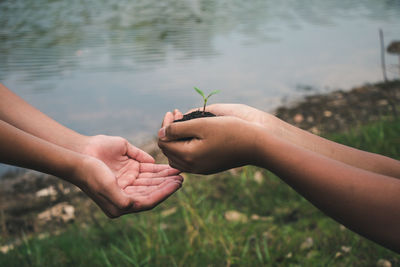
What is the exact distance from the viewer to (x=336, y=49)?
8.23 metres

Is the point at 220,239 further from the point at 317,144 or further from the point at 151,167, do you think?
the point at 317,144

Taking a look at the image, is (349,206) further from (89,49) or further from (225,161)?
(89,49)

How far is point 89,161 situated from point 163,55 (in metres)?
6.47

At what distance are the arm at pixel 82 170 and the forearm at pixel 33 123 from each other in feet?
1.02

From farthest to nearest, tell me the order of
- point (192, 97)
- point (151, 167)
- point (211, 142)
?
point (192, 97), point (151, 167), point (211, 142)

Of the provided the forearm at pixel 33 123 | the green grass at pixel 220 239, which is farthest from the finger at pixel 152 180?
the green grass at pixel 220 239

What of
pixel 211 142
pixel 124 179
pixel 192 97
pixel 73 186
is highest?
pixel 211 142

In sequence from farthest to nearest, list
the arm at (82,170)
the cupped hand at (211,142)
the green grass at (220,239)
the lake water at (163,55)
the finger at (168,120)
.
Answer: the lake water at (163,55), the green grass at (220,239), the finger at (168,120), the arm at (82,170), the cupped hand at (211,142)

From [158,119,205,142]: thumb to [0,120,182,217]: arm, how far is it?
270 millimetres

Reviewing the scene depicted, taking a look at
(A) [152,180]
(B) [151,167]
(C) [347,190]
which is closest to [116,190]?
(A) [152,180]

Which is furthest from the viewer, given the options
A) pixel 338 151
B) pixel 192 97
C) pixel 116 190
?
pixel 192 97

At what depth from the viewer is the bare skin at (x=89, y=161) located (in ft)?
5.55

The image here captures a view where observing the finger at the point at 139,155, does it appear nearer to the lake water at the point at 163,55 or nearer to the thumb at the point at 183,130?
the thumb at the point at 183,130

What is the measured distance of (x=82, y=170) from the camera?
5.92 feet
